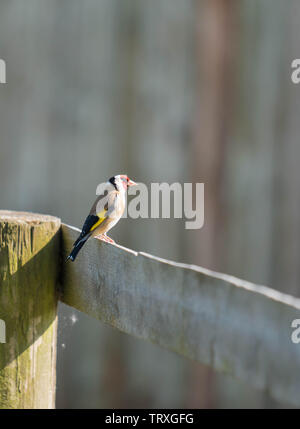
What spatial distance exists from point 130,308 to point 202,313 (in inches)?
12.3

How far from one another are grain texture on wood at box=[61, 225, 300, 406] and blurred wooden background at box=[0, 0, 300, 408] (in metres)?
1.75

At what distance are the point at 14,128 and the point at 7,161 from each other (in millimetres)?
172

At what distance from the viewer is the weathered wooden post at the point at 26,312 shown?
5.69 feet

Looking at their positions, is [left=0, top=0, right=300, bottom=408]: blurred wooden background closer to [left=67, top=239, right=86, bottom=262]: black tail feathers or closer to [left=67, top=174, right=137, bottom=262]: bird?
[left=67, top=174, right=137, bottom=262]: bird

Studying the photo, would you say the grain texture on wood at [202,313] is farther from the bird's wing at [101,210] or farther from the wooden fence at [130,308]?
the bird's wing at [101,210]

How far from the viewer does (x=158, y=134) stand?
140 inches

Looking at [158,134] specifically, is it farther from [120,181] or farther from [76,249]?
[76,249]

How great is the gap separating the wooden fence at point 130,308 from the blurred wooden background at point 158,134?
160 centimetres

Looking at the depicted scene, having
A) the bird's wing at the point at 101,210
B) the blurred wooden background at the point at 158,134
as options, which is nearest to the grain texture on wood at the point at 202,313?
the bird's wing at the point at 101,210

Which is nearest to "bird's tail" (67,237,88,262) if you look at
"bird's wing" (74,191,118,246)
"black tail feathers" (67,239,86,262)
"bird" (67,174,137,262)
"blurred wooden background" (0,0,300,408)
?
"black tail feathers" (67,239,86,262)

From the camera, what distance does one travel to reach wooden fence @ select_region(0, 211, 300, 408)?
1167mm

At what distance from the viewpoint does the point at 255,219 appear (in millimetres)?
3586

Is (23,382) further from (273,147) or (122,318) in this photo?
(273,147)
